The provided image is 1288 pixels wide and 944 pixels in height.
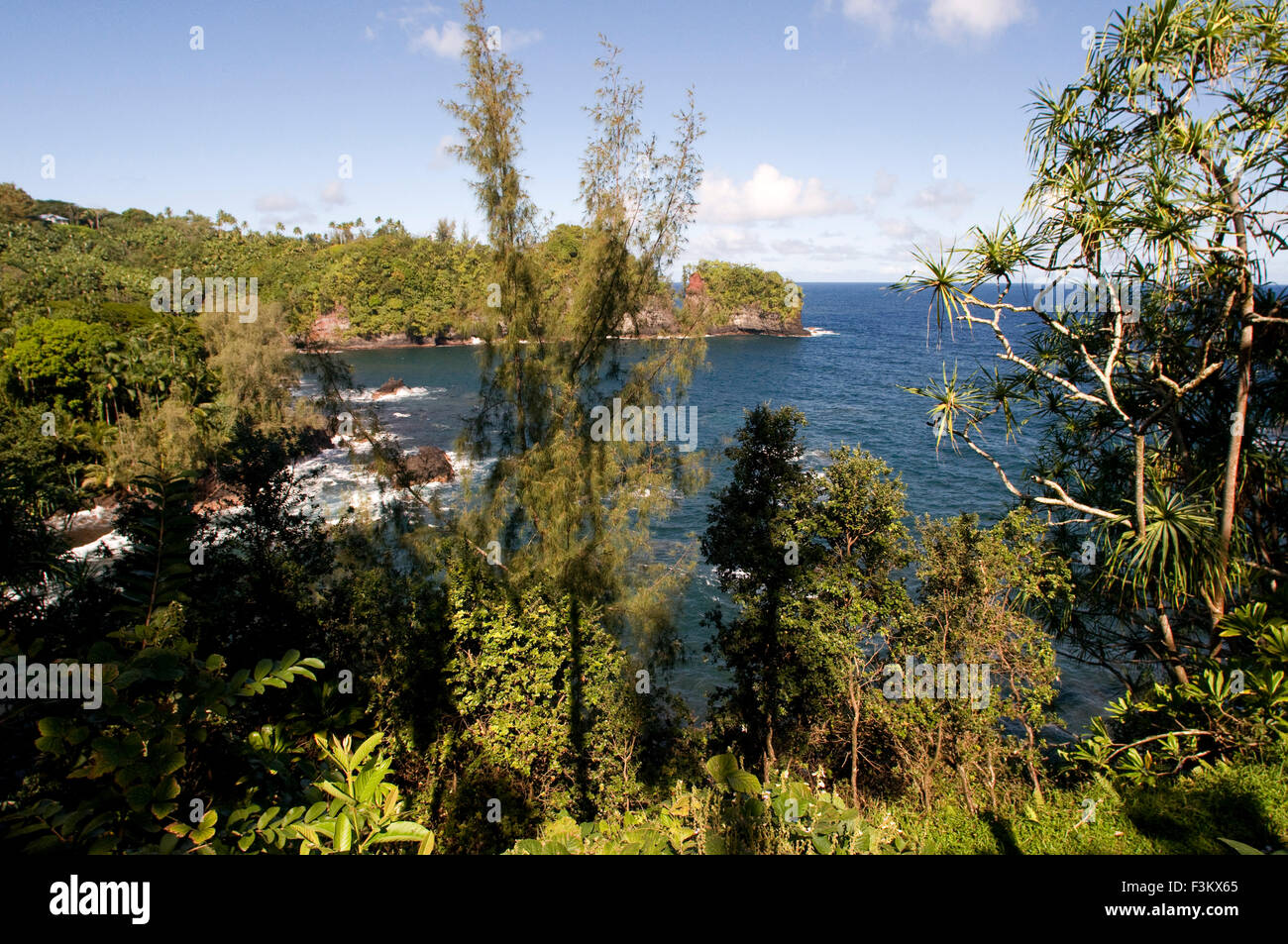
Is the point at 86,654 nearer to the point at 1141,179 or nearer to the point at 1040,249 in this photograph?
the point at 1040,249

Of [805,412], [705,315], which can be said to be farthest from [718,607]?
[805,412]

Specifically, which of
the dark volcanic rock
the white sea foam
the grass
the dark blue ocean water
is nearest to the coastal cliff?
the dark blue ocean water

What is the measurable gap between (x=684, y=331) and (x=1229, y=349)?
797 cm

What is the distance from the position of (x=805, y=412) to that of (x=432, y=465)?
21.1 m

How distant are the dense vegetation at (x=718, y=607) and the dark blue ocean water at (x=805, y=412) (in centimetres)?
183

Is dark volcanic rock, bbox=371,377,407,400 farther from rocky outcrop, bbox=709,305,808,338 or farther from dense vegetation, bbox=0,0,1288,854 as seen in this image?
rocky outcrop, bbox=709,305,808,338

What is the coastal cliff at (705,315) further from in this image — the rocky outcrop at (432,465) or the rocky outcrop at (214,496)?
the rocky outcrop at (432,465)

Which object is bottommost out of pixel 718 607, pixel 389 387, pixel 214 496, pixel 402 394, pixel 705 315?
pixel 718 607

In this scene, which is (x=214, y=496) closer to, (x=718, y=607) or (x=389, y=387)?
(x=718, y=607)

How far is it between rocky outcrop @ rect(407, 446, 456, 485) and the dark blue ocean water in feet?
5.37

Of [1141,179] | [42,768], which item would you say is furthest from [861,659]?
[42,768]

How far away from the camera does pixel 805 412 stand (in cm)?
3800

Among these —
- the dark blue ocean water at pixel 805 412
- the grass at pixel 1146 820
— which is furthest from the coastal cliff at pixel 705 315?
the grass at pixel 1146 820

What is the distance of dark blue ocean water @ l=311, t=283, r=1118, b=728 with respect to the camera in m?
16.4
